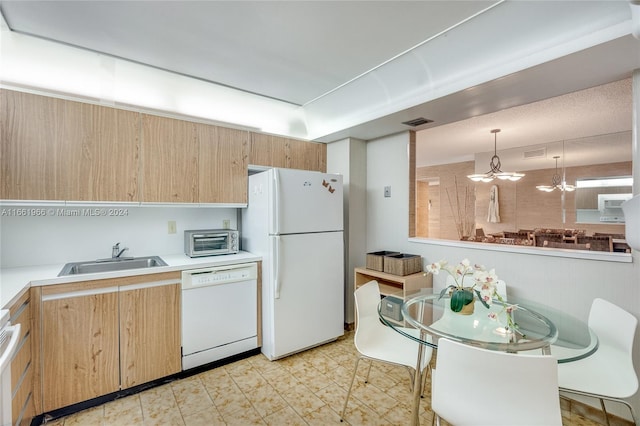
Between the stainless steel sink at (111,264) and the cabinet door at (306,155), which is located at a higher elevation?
the cabinet door at (306,155)

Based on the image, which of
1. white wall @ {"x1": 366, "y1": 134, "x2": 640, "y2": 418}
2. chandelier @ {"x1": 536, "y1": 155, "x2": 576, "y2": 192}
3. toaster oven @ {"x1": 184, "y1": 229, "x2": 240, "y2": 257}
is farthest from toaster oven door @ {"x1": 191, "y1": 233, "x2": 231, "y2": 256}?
chandelier @ {"x1": 536, "y1": 155, "x2": 576, "y2": 192}

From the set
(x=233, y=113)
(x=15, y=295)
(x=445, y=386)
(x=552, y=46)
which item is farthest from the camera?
(x=233, y=113)

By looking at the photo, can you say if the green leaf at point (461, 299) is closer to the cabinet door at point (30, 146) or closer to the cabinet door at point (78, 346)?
the cabinet door at point (78, 346)

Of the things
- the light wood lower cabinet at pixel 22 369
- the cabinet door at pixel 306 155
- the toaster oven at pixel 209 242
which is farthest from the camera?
the cabinet door at pixel 306 155

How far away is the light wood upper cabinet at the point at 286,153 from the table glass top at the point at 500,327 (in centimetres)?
189

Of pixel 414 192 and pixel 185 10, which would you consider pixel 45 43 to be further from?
pixel 414 192

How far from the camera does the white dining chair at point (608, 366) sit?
1.44 meters

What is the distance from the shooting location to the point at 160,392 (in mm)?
2174

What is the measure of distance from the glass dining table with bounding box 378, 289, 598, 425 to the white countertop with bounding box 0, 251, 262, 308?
4.69 feet

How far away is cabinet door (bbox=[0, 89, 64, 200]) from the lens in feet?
6.31

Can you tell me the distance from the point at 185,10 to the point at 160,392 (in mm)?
2601

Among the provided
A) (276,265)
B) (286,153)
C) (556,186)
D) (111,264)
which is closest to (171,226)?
(111,264)

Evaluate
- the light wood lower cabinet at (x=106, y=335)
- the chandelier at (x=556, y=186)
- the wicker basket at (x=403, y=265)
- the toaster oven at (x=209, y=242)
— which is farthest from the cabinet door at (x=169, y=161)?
the chandelier at (x=556, y=186)

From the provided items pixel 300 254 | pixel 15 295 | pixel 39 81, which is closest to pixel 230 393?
pixel 300 254
